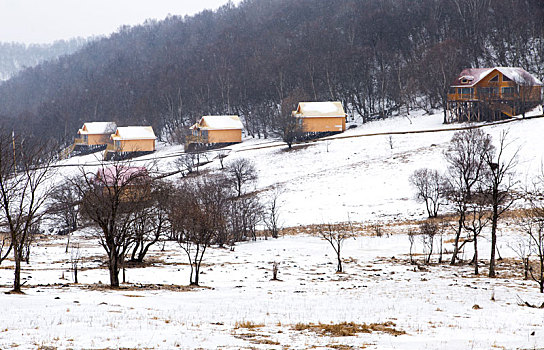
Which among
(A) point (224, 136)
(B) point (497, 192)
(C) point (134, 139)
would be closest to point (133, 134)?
(C) point (134, 139)

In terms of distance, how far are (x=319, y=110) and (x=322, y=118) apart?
5.13 feet

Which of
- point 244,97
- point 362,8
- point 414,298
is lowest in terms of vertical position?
point 414,298

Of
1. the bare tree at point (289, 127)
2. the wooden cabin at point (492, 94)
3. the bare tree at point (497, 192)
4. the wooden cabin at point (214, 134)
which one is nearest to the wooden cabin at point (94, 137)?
the wooden cabin at point (214, 134)

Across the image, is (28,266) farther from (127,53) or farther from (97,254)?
(127,53)

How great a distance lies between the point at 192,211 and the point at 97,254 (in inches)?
492

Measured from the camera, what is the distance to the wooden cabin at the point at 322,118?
89.6 metres

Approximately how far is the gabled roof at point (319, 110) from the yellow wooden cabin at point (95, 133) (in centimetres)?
5093

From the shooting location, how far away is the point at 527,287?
2233cm

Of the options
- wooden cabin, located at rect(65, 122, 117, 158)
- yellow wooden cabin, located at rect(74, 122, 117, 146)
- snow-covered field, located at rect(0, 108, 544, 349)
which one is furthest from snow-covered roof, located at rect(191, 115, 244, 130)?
snow-covered field, located at rect(0, 108, 544, 349)

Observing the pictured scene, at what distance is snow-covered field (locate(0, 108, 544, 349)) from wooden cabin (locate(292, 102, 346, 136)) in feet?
125

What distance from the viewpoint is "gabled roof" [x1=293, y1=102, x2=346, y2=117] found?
294 feet

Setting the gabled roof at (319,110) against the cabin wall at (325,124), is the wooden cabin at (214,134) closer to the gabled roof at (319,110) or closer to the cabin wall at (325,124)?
the gabled roof at (319,110)

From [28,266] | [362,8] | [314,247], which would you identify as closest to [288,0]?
[362,8]

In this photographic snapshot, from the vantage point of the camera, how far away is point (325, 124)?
90375mm
